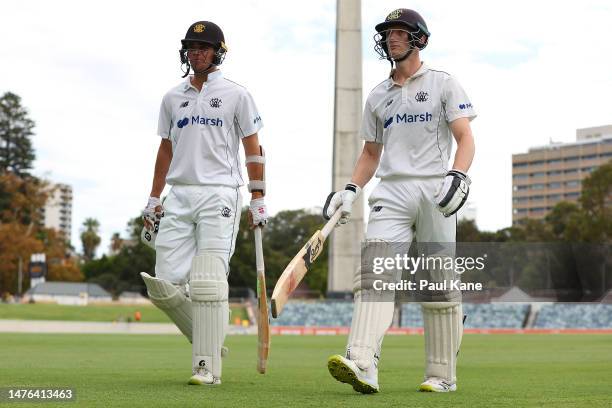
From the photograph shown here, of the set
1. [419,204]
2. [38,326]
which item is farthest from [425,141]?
[38,326]

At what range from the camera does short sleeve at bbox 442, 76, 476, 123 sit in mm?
7160

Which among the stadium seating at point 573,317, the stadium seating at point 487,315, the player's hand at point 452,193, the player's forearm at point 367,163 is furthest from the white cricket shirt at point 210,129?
the stadium seating at point 573,317

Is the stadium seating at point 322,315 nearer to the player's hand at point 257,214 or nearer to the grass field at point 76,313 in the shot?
the grass field at point 76,313

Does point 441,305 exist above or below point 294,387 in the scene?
above

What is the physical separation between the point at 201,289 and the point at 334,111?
160ft

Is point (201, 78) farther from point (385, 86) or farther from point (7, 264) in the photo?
point (7, 264)

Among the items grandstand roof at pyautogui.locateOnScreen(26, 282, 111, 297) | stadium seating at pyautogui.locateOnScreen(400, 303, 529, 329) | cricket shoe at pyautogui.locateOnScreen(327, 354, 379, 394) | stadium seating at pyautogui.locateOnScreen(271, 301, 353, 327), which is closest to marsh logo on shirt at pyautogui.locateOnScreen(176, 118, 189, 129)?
cricket shoe at pyautogui.locateOnScreen(327, 354, 379, 394)

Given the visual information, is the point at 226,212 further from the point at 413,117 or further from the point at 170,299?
the point at 413,117

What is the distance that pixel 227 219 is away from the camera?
8125mm

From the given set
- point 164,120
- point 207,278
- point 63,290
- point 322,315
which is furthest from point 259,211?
point 63,290

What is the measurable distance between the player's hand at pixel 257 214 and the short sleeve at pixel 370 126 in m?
1.16

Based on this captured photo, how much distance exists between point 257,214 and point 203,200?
A: 1.42 feet

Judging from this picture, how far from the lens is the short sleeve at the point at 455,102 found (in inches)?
282

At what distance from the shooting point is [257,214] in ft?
27.0
